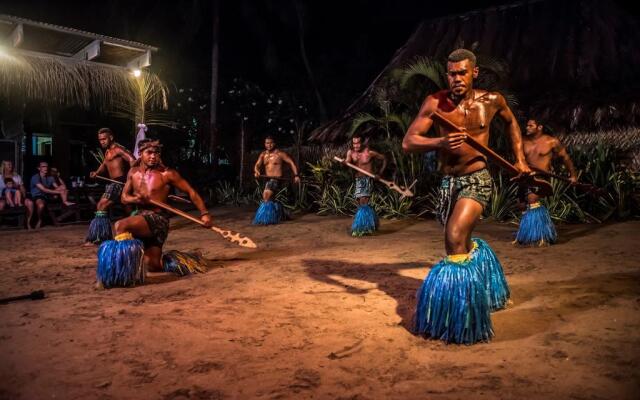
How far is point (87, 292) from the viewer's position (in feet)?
14.3

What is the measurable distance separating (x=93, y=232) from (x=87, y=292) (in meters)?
3.12

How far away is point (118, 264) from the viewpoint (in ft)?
14.6

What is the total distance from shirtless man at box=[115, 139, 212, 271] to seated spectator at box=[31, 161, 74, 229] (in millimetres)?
5331

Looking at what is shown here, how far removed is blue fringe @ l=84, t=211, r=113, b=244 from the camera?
7.19 m

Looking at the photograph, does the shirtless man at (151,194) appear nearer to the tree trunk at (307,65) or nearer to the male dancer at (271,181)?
the male dancer at (271,181)

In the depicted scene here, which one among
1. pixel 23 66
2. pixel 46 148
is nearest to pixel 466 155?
pixel 23 66

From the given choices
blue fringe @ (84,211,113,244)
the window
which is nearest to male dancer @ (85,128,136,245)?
blue fringe @ (84,211,113,244)

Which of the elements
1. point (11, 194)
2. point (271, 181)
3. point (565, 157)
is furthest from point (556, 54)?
point (11, 194)

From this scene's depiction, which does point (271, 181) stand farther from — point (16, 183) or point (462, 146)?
point (462, 146)

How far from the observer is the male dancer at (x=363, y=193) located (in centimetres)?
777

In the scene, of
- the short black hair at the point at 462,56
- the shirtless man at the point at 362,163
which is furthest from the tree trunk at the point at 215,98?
the short black hair at the point at 462,56

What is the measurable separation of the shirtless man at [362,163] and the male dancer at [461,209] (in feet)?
15.9

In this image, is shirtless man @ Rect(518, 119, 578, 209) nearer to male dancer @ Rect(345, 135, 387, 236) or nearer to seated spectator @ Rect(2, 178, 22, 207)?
male dancer @ Rect(345, 135, 387, 236)

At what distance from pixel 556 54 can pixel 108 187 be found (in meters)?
10.9
